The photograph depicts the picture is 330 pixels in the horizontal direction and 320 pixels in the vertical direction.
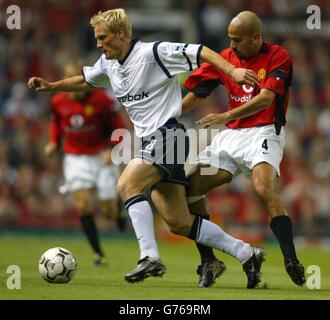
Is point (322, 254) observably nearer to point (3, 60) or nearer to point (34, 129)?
point (34, 129)

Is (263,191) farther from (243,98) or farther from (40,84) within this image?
(40,84)

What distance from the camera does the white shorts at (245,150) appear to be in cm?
802

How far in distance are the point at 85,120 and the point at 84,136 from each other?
0.67 feet

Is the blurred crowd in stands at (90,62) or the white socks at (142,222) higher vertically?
the blurred crowd in stands at (90,62)

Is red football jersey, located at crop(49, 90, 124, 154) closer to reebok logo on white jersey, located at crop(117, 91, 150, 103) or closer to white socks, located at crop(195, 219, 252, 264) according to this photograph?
reebok logo on white jersey, located at crop(117, 91, 150, 103)

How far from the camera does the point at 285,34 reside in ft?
73.2

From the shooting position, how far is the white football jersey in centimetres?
774

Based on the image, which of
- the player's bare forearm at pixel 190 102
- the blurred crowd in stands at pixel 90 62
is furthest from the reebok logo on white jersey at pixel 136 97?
the blurred crowd in stands at pixel 90 62

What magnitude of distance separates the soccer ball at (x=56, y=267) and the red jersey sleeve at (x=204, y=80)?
1837 mm

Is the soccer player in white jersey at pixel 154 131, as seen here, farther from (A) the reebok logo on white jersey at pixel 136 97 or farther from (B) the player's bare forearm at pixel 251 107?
(B) the player's bare forearm at pixel 251 107

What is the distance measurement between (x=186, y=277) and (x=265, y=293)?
1891 mm

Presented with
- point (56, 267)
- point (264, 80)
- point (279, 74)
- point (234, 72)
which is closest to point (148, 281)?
point (56, 267)

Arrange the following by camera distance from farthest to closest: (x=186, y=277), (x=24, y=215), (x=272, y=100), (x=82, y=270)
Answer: (x=24, y=215) → (x=82, y=270) → (x=186, y=277) → (x=272, y=100)
